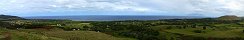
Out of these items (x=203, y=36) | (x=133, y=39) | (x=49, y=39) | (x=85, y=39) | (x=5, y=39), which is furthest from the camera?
(x=203, y=36)

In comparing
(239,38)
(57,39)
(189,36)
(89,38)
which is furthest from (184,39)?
(57,39)

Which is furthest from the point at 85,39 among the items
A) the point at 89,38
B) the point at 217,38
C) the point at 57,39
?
the point at 217,38

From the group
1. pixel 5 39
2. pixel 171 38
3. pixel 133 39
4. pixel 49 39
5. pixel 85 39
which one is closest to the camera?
pixel 5 39

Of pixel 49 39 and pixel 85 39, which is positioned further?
pixel 85 39

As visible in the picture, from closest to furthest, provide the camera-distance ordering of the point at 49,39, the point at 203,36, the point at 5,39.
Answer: the point at 5,39, the point at 49,39, the point at 203,36

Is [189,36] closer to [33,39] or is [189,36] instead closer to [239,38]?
[239,38]

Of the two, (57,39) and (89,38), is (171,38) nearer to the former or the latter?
(89,38)

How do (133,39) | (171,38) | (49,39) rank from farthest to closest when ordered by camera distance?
1. (171,38)
2. (133,39)
3. (49,39)
